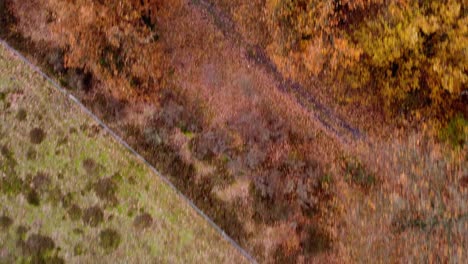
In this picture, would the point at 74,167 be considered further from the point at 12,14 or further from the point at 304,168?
the point at 304,168

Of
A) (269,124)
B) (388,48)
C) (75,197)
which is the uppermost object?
(388,48)

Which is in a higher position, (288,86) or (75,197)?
(288,86)

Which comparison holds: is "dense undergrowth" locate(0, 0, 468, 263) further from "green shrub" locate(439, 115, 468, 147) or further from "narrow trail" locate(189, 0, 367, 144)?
"narrow trail" locate(189, 0, 367, 144)

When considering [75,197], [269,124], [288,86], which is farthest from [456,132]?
[75,197]

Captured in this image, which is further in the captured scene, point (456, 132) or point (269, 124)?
point (269, 124)

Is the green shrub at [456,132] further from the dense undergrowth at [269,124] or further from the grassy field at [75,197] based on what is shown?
the grassy field at [75,197]

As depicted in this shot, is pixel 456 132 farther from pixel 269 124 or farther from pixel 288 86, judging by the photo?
pixel 269 124

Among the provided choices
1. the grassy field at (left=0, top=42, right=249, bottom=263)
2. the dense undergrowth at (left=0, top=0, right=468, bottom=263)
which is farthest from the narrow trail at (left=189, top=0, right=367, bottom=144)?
the grassy field at (left=0, top=42, right=249, bottom=263)
